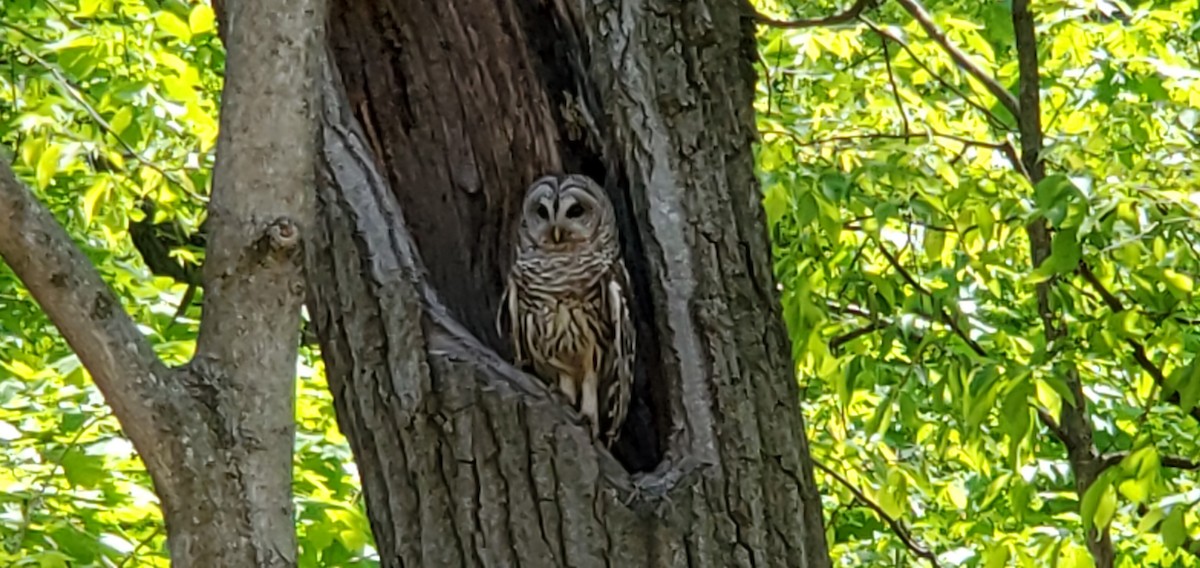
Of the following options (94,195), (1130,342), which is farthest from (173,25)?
(1130,342)

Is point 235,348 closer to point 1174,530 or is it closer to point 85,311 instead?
point 85,311

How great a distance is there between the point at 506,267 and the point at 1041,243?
2080mm

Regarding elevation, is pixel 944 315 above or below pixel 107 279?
below

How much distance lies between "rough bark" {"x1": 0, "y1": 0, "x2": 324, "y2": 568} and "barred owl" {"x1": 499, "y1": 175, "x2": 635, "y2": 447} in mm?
581

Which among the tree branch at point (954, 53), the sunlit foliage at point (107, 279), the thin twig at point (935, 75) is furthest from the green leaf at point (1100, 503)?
the sunlit foliage at point (107, 279)

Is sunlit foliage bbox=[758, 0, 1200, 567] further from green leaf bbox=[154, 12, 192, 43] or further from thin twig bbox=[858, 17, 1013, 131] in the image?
green leaf bbox=[154, 12, 192, 43]

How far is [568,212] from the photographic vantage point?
76.5 inches

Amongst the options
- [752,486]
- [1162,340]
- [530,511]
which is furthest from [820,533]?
[1162,340]

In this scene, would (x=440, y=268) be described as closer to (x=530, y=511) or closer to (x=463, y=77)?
(x=463, y=77)

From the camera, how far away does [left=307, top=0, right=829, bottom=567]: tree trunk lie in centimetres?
180

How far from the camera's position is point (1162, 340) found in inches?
115

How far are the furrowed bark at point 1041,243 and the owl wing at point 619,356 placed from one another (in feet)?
6.13

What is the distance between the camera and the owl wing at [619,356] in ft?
6.39

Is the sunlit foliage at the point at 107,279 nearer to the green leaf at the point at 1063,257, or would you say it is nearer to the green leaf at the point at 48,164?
the green leaf at the point at 48,164
